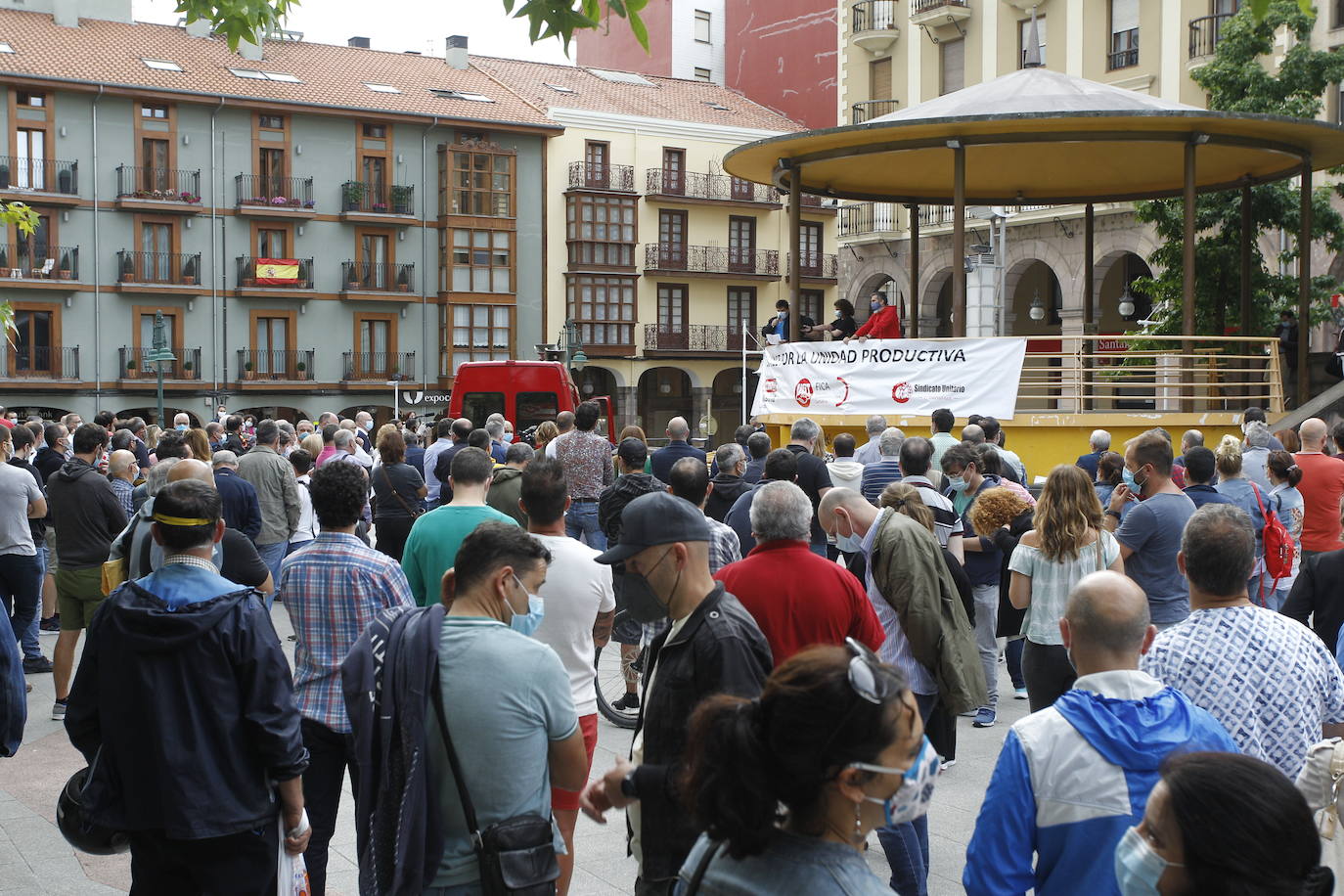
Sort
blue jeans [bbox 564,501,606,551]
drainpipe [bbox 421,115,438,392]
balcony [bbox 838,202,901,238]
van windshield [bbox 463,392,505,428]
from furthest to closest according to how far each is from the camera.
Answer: drainpipe [bbox 421,115,438,392] → balcony [bbox 838,202,901,238] → van windshield [bbox 463,392,505,428] → blue jeans [bbox 564,501,606,551]

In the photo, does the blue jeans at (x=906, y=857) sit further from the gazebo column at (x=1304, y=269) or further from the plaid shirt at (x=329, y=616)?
A: the gazebo column at (x=1304, y=269)

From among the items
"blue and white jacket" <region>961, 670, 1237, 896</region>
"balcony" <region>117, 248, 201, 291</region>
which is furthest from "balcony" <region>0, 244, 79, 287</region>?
"blue and white jacket" <region>961, 670, 1237, 896</region>

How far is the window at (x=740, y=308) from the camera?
52.8 meters

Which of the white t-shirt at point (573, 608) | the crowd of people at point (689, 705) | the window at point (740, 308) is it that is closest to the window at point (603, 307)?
the window at point (740, 308)

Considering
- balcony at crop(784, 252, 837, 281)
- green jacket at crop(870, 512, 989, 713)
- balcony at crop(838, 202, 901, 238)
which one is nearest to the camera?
→ green jacket at crop(870, 512, 989, 713)

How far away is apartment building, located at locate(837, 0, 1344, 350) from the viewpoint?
102ft

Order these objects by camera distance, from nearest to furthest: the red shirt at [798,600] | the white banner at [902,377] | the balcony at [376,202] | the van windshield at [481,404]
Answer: the red shirt at [798,600]
the white banner at [902,377]
the van windshield at [481,404]
the balcony at [376,202]

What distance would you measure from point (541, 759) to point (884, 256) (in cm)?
3704

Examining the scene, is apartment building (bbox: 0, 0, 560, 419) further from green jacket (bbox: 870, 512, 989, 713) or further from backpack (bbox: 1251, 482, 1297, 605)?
green jacket (bbox: 870, 512, 989, 713)

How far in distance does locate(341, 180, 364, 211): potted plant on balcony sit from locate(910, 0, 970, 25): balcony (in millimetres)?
20271

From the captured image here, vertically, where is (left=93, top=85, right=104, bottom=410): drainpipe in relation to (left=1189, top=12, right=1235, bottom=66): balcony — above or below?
below

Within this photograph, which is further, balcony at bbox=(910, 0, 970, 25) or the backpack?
balcony at bbox=(910, 0, 970, 25)

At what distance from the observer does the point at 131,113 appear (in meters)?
43.3

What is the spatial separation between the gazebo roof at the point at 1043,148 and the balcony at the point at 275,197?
2760cm
